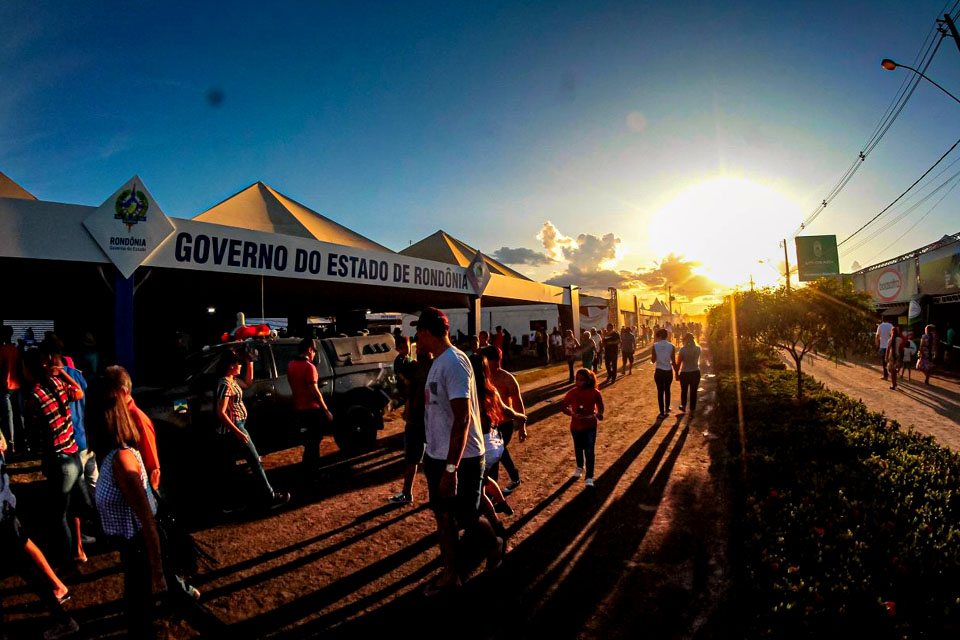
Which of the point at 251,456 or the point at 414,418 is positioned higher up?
the point at 414,418

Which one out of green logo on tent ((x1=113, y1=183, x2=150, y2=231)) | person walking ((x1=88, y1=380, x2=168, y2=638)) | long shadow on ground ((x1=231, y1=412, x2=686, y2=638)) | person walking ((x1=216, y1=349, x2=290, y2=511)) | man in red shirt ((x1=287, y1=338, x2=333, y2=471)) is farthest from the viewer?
green logo on tent ((x1=113, y1=183, x2=150, y2=231))

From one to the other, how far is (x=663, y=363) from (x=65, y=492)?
32.1ft

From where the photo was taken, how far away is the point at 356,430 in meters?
7.80

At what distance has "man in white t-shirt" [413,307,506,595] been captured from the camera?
10.8 ft

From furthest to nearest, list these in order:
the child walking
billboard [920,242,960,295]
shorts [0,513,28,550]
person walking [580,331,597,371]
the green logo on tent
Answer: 1. billboard [920,242,960,295]
2. person walking [580,331,597,371]
3. the green logo on tent
4. the child walking
5. shorts [0,513,28,550]

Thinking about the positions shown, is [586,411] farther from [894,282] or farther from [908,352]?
[894,282]

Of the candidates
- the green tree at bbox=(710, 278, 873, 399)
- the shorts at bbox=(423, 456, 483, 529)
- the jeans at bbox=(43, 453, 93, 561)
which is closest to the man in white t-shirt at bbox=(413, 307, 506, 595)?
the shorts at bbox=(423, 456, 483, 529)

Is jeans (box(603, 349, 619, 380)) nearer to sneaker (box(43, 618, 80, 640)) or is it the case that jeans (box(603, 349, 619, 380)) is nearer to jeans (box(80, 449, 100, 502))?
jeans (box(80, 449, 100, 502))

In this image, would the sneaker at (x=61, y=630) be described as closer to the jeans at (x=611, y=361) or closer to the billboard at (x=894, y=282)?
the jeans at (x=611, y=361)

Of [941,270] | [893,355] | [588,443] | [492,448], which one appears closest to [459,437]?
[492,448]

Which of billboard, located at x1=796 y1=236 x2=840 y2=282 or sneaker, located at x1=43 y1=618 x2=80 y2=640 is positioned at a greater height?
billboard, located at x1=796 y1=236 x2=840 y2=282

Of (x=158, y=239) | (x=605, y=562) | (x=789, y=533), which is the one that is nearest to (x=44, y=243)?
(x=158, y=239)

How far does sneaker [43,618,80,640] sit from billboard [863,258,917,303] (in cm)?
2968

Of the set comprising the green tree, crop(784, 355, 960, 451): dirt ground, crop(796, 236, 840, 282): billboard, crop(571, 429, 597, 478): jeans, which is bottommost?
crop(784, 355, 960, 451): dirt ground
